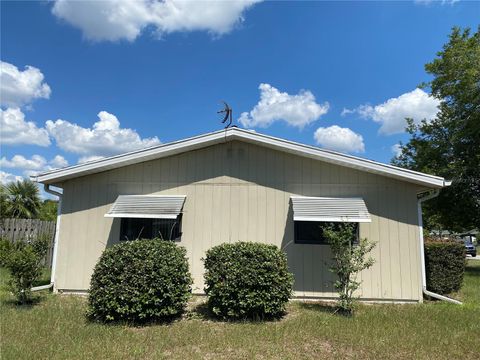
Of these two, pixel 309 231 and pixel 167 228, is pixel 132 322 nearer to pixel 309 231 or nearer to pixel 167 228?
pixel 167 228

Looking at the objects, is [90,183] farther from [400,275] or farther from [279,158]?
[400,275]

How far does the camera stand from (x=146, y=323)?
6.04 meters

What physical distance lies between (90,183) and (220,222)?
10.4ft

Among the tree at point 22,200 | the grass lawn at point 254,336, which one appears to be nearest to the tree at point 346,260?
the grass lawn at point 254,336

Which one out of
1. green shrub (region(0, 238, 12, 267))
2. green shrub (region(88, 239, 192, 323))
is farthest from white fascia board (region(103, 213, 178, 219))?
green shrub (region(0, 238, 12, 267))

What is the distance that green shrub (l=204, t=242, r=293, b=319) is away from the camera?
Answer: 20.1 feet

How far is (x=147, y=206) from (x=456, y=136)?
1473cm

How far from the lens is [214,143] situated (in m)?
8.32

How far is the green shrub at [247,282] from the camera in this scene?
611cm

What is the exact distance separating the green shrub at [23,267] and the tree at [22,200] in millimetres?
8636

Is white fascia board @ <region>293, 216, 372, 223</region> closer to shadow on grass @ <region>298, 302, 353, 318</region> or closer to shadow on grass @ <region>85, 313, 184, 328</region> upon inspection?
shadow on grass @ <region>298, 302, 353, 318</region>

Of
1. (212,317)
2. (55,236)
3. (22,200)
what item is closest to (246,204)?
(212,317)

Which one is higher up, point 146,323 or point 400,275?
point 400,275

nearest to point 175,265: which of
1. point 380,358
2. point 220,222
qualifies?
point 220,222
